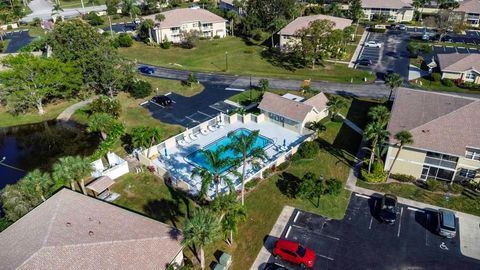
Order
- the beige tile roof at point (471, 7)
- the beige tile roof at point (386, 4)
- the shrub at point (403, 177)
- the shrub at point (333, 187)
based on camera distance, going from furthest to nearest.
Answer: the beige tile roof at point (386, 4) < the beige tile roof at point (471, 7) < the shrub at point (403, 177) < the shrub at point (333, 187)

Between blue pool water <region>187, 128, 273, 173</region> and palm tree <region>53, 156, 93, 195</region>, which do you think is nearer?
palm tree <region>53, 156, 93, 195</region>

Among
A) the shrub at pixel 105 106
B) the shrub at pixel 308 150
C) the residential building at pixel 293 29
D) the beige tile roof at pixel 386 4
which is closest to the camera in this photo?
the shrub at pixel 308 150

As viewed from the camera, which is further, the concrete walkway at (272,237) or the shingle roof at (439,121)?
the shingle roof at (439,121)

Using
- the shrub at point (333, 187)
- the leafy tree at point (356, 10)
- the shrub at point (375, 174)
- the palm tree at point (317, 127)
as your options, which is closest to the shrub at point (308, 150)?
the palm tree at point (317, 127)

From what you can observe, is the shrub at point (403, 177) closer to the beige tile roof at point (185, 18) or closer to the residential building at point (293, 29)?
the residential building at point (293, 29)

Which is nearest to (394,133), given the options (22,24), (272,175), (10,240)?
(272,175)

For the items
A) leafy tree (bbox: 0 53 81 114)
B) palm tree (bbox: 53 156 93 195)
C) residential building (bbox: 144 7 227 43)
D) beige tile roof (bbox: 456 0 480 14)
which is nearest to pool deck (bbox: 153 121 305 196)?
palm tree (bbox: 53 156 93 195)

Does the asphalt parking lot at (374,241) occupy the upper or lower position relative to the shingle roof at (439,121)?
lower

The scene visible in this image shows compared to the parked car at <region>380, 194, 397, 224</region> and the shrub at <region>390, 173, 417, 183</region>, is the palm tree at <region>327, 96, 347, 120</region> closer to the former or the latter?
the shrub at <region>390, 173, 417, 183</region>
